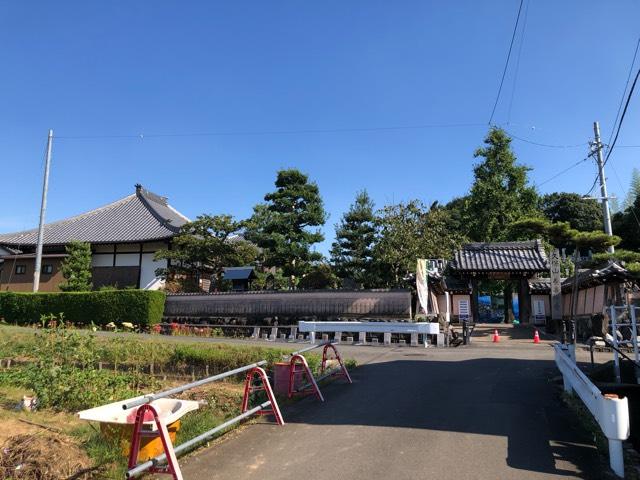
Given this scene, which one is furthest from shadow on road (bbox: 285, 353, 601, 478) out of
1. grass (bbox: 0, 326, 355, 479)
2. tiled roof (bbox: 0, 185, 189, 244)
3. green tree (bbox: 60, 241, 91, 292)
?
green tree (bbox: 60, 241, 91, 292)

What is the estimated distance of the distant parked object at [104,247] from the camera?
29.4 metres

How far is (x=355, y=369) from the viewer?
11562mm

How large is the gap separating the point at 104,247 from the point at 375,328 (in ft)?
68.2

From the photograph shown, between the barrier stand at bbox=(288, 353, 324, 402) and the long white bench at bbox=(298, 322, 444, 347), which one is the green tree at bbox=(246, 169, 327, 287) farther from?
the barrier stand at bbox=(288, 353, 324, 402)

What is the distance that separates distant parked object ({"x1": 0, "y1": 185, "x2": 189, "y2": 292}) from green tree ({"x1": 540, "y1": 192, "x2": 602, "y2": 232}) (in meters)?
37.0

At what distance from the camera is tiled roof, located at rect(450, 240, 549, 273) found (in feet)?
78.9

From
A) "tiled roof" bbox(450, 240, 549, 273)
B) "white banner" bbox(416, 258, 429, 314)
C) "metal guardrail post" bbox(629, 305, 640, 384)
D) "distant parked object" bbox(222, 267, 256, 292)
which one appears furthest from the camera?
"distant parked object" bbox(222, 267, 256, 292)

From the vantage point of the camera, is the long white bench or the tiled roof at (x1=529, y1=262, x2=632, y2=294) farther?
the long white bench

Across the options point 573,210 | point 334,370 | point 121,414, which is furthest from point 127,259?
point 573,210

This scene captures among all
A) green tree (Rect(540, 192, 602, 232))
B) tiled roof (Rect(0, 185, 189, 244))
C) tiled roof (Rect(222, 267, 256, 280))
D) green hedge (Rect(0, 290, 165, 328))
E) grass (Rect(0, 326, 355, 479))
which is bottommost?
grass (Rect(0, 326, 355, 479))

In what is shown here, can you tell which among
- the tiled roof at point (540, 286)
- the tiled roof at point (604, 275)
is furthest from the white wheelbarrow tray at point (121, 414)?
the tiled roof at point (540, 286)

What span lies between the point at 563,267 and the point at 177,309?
25.5 m

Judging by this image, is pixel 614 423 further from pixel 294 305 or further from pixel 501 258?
pixel 501 258

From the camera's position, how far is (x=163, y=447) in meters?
4.23
